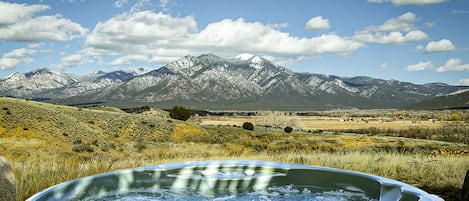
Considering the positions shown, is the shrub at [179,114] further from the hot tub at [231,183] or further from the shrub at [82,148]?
the hot tub at [231,183]

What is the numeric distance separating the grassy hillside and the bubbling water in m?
1.08

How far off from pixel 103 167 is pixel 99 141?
40.3ft

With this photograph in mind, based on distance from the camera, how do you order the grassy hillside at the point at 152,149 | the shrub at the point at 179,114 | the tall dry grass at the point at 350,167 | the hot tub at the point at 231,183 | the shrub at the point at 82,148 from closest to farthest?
the tall dry grass at the point at 350,167 < the hot tub at the point at 231,183 < the grassy hillside at the point at 152,149 < the shrub at the point at 82,148 < the shrub at the point at 179,114

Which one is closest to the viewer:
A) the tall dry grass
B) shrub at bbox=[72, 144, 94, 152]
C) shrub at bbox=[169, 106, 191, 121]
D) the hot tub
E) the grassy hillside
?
the tall dry grass

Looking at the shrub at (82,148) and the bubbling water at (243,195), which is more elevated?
the bubbling water at (243,195)

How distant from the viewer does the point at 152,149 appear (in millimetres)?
17797

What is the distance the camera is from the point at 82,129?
20.8 metres

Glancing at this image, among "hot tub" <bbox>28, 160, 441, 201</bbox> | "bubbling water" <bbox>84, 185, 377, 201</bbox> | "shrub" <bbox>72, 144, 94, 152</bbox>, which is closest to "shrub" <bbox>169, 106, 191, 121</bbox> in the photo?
"shrub" <bbox>72, 144, 94, 152</bbox>

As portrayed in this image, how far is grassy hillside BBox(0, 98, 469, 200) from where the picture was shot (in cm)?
715

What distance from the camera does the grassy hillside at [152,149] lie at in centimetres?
715

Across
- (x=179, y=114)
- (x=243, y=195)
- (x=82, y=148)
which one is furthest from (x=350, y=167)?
(x=179, y=114)

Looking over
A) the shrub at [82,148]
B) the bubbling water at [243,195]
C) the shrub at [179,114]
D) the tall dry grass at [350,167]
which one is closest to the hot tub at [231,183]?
the bubbling water at [243,195]

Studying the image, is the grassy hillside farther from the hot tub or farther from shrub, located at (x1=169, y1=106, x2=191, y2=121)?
shrub, located at (x1=169, y1=106, x2=191, y2=121)

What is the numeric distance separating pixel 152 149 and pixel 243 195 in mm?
11788
